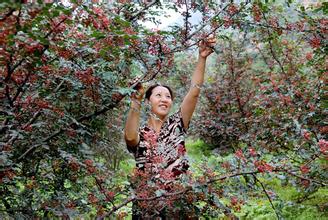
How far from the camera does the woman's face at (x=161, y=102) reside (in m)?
2.70

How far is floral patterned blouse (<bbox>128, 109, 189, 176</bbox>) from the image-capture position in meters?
1.94

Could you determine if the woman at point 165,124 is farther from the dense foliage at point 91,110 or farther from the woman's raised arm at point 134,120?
the dense foliage at point 91,110

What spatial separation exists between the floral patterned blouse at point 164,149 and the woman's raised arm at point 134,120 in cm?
5

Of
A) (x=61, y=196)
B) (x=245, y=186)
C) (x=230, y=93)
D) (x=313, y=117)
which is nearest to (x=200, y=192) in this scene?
(x=245, y=186)

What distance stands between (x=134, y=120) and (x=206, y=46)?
65 centimetres

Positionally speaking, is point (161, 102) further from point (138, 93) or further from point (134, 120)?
point (138, 93)

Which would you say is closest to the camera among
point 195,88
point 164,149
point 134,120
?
point 134,120

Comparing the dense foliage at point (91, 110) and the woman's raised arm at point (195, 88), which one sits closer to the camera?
the dense foliage at point (91, 110)

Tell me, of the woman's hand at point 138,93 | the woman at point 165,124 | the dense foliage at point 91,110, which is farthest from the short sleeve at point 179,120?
the woman's hand at point 138,93

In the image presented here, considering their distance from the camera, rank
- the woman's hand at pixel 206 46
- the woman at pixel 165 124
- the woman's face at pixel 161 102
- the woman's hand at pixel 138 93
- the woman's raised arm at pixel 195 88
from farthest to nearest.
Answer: the woman's face at pixel 161 102
the woman's raised arm at pixel 195 88
the woman's hand at pixel 206 46
the woman at pixel 165 124
the woman's hand at pixel 138 93

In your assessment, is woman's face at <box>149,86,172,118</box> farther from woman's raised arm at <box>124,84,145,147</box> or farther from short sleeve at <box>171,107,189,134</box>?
woman's raised arm at <box>124,84,145,147</box>

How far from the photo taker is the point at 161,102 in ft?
8.88

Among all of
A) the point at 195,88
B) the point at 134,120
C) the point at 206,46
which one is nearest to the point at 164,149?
the point at 134,120

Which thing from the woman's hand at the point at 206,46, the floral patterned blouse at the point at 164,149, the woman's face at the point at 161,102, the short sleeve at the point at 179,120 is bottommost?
the floral patterned blouse at the point at 164,149
